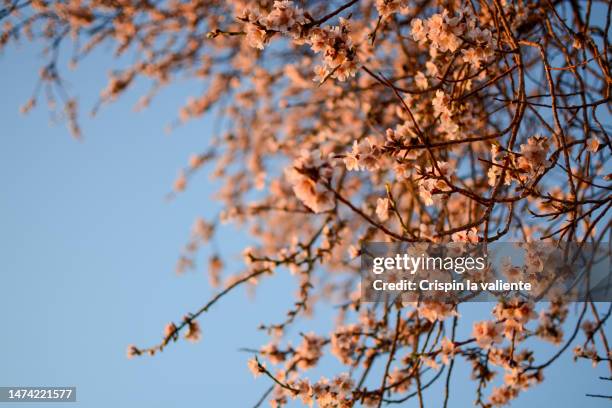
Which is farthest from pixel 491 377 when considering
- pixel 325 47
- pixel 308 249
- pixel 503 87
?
pixel 325 47

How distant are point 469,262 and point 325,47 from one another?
1012 mm

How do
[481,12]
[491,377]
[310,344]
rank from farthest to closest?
[310,344], [481,12], [491,377]

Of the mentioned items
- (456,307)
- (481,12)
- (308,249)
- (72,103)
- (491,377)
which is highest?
(72,103)

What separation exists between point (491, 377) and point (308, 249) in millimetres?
1204

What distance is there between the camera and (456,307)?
1804 millimetres

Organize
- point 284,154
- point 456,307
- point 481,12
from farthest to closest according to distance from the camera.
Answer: point 284,154, point 481,12, point 456,307

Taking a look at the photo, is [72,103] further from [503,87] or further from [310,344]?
[503,87]

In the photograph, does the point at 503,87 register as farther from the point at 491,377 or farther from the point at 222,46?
the point at 222,46

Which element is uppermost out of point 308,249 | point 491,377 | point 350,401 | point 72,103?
point 72,103

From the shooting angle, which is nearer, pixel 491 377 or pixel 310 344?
pixel 491 377

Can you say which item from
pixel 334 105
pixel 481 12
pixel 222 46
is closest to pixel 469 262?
pixel 481 12

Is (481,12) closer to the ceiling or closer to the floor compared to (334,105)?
closer to the floor

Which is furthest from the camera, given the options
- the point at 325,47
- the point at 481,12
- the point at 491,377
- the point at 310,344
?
the point at 310,344

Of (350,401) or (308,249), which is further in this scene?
(308,249)
